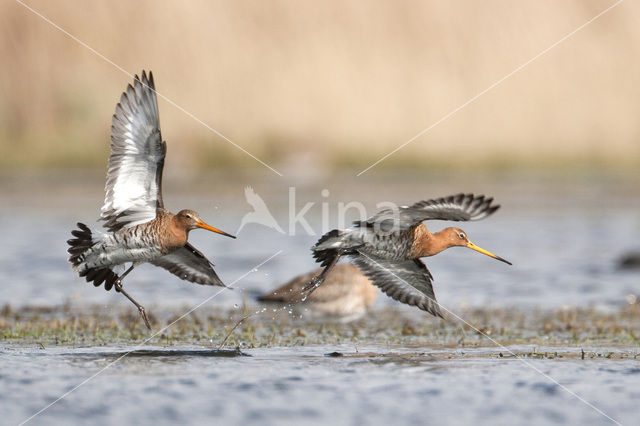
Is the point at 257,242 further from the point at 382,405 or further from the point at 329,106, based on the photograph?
the point at 329,106

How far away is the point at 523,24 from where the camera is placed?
165 ft

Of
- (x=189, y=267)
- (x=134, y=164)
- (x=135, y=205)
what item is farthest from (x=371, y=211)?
(x=134, y=164)

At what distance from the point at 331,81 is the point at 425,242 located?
3428 centimetres

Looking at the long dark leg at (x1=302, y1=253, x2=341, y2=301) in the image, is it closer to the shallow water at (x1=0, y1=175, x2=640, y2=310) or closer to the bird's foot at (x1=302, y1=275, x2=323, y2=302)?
the bird's foot at (x1=302, y1=275, x2=323, y2=302)

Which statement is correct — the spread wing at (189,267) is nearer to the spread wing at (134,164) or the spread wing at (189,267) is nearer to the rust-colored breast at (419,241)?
the spread wing at (134,164)

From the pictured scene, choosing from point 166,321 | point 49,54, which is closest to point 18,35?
point 49,54

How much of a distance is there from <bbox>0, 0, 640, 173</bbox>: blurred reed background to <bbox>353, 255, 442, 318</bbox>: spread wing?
23656mm

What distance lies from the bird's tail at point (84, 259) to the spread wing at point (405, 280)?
2.52 m

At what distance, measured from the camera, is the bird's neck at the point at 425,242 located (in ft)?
31.9

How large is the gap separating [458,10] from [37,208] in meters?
29.9

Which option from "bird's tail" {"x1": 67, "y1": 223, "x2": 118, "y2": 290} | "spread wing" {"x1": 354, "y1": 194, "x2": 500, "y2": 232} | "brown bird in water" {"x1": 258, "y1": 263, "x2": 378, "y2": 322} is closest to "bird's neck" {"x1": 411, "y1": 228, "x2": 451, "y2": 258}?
"spread wing" {"x1": 354, "y1": 194, "x2": 500, "y2": 232}

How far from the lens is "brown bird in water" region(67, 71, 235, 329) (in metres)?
9.38

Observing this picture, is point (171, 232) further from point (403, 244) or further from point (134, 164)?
point (403, 244)

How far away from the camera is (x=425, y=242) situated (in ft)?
32.0
